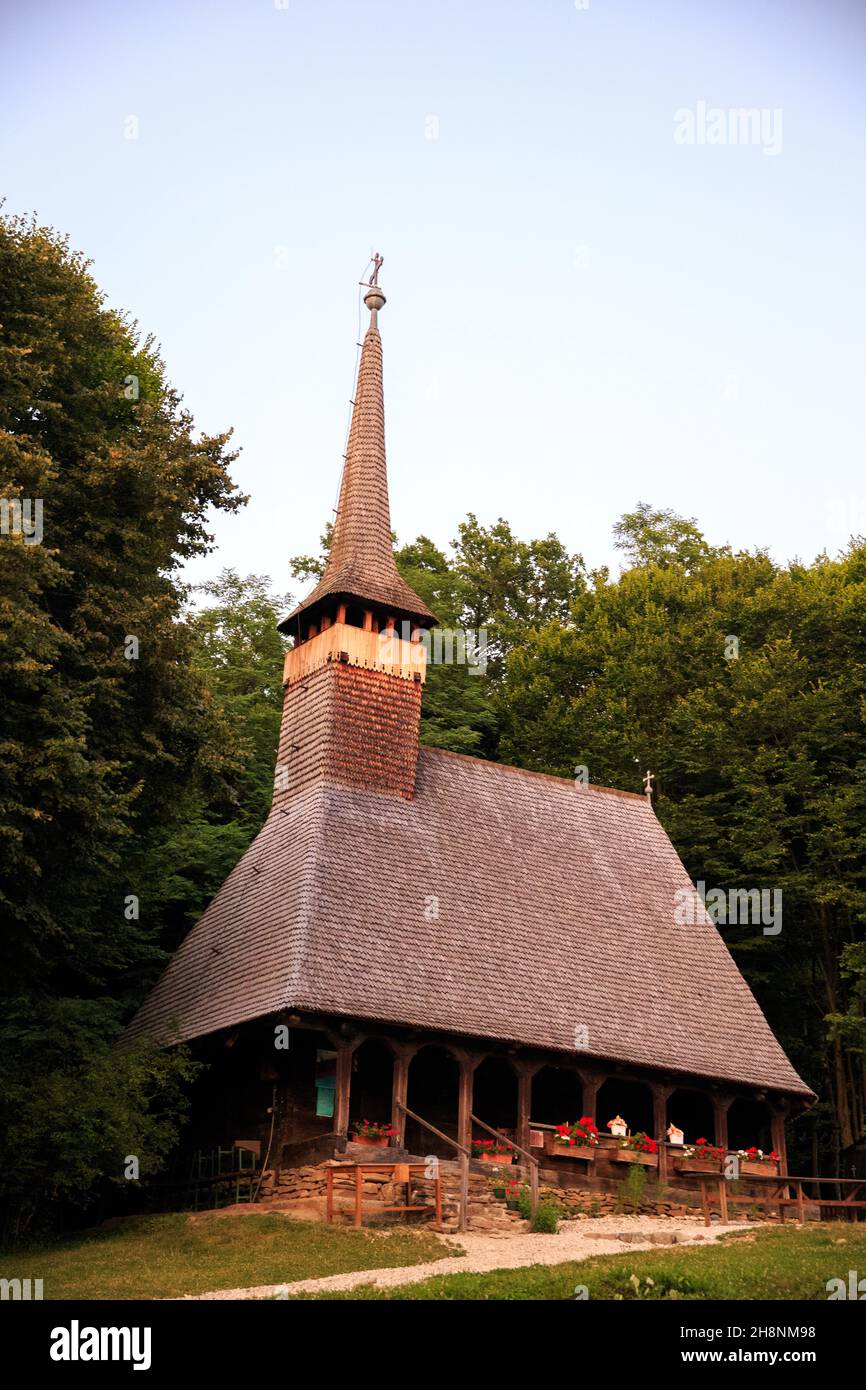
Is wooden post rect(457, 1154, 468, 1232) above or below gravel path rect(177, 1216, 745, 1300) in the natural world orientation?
Result: above

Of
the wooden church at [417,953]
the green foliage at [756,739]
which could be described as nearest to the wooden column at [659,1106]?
the wooden church at [417,953]

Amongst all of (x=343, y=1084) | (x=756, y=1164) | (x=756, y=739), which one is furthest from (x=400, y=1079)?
(x=756, y=739)

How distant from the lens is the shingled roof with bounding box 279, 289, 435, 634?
28641mm

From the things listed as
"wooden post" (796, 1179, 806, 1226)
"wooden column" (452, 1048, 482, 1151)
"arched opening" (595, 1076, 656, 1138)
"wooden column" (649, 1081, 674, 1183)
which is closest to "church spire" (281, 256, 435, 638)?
"wooden column" (452, 1048, 482, 1151)

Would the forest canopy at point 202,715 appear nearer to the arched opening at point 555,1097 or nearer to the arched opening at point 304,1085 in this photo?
the arched opening at point 304,1085

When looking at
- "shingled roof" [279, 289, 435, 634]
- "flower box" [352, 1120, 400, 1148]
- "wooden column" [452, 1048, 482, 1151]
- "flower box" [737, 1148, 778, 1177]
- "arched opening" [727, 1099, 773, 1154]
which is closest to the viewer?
"flower box" [352, 1120, 400, 1148]

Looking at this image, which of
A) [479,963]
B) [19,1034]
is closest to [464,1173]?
[479,963]

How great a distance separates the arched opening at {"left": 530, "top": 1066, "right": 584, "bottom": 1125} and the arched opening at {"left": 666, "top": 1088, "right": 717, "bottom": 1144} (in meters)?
2.38

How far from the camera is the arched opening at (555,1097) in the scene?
86.5 feet

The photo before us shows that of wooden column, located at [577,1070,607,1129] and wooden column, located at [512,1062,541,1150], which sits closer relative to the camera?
wooden column, located at [512,1062,541,1150]

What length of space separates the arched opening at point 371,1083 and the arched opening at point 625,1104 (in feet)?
15.9

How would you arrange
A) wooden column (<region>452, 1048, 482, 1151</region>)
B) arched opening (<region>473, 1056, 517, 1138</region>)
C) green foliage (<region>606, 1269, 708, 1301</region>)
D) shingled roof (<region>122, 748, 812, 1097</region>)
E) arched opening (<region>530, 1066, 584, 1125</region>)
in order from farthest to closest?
arched opening (<region>530, 1066, 584, 1125</region>)
arched opening (<region>473, 1056, 517, 1138</region>)
shingled roof (<region>122, 748, 812, 1097</region>)
wooden column (<region>452, 1048, 482, 1151</region>)
green foliage (<region>606, 1269, 708, 1301</region>)

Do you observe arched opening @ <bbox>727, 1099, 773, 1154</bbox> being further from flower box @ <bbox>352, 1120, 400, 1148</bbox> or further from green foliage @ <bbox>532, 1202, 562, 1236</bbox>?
flower box @ <bbox>352, 1120, 400, 1148</bbox>
